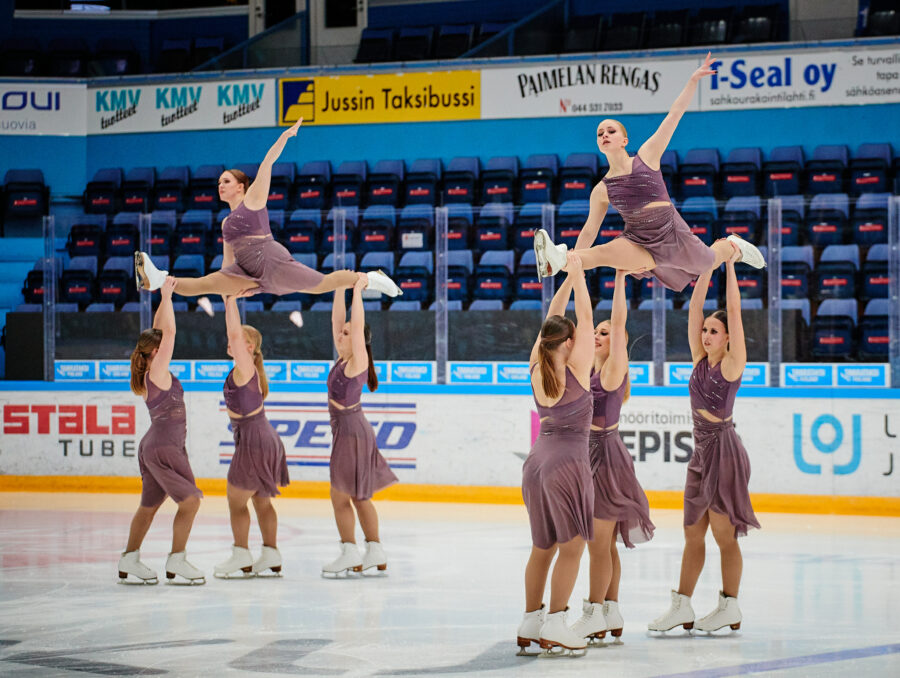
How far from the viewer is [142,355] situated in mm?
7879

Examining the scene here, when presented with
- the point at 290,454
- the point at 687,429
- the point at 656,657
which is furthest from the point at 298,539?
the point at 656,657

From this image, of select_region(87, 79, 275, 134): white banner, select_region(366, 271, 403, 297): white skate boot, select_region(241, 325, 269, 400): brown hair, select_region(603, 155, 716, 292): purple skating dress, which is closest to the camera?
select_region(603, 155, 716, 292): purple skating dress

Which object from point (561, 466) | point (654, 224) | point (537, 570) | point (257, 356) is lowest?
point (537, 570)

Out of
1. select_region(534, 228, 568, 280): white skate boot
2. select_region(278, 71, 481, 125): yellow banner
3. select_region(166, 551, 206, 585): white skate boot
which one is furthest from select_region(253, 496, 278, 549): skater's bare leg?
select_region(278, 71, 481, 125): yellow banner

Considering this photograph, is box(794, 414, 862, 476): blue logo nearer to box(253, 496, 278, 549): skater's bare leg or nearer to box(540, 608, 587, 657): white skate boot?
box(253, 496, 278, 549): skater's bare leg

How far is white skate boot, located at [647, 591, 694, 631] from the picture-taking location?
617 cm

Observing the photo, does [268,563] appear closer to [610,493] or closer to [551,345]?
[610,493]

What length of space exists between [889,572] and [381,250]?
6.13 meters

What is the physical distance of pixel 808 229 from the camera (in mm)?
11398

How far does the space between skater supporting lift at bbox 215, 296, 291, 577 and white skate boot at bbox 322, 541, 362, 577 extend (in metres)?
0.36

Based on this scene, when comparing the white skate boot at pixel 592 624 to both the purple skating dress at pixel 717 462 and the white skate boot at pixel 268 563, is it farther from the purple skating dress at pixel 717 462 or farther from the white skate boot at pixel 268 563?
the white skate boot at pixel 268 563

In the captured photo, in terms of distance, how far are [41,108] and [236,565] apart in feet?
42.0

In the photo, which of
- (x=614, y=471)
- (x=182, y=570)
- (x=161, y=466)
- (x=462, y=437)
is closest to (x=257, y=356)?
(x=161, y=466)

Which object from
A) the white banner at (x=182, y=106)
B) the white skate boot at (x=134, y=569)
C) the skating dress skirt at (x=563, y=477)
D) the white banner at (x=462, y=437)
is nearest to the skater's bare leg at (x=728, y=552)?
the skating dress skirt at (x=563, y=477)
